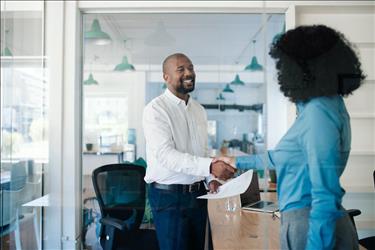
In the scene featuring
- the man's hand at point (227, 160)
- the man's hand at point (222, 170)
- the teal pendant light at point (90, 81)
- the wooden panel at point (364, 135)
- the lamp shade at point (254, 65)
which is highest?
the lamp shade at point (254, 65)

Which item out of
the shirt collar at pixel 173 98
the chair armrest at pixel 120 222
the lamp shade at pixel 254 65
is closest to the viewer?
the shirt collar at pixel 173 98

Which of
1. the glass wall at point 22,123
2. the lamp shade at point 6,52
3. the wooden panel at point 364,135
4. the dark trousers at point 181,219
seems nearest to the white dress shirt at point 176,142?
the dark trousers at point 181,219

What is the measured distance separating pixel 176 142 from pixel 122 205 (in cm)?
86

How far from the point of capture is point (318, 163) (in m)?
1.35

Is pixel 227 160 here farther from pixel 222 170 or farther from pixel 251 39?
pixel 251 39

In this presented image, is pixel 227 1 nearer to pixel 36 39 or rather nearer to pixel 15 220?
pixel 36 39

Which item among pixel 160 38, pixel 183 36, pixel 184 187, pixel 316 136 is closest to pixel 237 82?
pixel 183 36

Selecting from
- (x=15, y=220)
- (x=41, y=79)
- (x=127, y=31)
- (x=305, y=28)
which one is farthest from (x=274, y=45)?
(x=15, y=220)

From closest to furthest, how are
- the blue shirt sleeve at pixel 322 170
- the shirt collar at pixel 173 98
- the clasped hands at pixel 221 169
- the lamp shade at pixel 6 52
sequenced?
the blue shirt sleeve at pixel 322 170 < the clasped hands at pixel 221 169 < the shirt collar at pixel 173 98 < the lamp shade at pixel 6 52

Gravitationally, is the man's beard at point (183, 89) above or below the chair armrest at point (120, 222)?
above

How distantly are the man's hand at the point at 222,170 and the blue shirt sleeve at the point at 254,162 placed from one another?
0.07 metres

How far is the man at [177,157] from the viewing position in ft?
6.18

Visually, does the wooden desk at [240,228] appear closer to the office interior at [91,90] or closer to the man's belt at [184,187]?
the man's belt at [184,187]

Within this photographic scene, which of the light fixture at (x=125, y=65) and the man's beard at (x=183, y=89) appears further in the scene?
the light fixture at (x=125, y=65)
